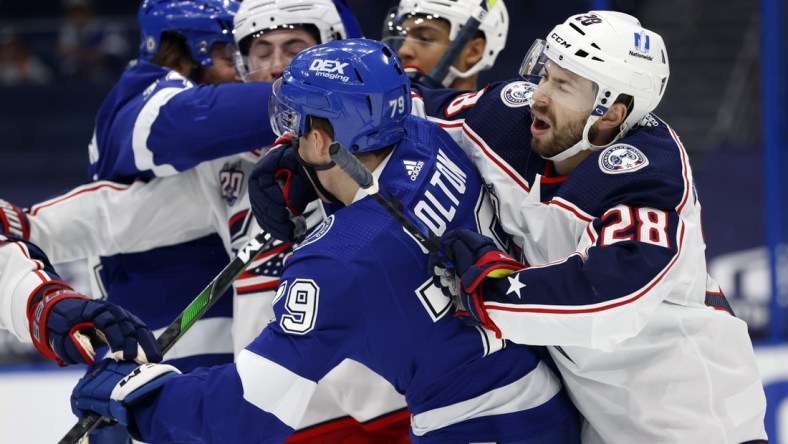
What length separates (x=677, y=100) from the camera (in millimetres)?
5664

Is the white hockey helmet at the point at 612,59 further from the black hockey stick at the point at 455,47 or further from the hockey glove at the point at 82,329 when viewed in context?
the hockey glove at the point at 82,329

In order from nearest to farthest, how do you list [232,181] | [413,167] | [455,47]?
[413,167], [232,181], [455,47]

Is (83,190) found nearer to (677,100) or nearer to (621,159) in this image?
(621,159)

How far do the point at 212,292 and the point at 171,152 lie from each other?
418mm

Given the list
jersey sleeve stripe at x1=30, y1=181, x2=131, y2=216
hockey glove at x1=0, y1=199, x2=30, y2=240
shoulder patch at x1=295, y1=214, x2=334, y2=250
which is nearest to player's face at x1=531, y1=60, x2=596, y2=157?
shoulder patch at x1=295, y1=214, x2=334, y2=250

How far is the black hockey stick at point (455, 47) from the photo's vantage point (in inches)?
126

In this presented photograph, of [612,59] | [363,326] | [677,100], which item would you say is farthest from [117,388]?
[677,100]

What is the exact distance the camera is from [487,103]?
2.62 meters

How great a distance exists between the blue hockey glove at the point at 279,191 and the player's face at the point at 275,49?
0.38 metres

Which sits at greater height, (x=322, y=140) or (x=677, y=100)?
(x=322, y=140)

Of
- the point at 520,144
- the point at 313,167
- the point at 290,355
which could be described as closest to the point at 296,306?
the point at 290,355

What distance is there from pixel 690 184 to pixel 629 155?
0.44ft

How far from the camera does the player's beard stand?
7.97 ft

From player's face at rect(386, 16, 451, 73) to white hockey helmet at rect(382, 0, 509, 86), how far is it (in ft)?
0.07
